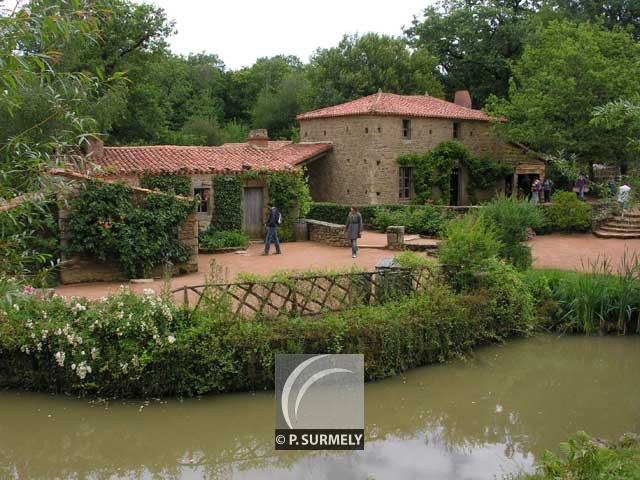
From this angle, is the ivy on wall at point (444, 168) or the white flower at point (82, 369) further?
the ivy on wall at point (444, 168)

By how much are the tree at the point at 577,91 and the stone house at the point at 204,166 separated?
35.3 feet

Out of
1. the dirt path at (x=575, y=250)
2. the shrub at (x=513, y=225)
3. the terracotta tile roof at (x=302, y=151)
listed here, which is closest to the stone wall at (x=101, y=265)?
the shrub at (x=513, y=225)

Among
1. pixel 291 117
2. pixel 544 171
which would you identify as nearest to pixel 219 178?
pixel 544 171

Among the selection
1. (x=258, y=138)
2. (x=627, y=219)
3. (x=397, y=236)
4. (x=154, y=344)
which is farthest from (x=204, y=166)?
(x=627, y=219)

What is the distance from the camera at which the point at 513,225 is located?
15.6 metres

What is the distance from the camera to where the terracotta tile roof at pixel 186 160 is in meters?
19.9

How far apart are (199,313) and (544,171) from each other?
23078mm

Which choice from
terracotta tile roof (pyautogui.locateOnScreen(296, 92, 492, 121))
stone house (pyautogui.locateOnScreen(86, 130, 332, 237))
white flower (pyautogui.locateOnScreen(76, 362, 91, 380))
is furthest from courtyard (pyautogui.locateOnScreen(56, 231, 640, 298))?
terracotta tile roof (pyautogui.locateOnScreen(296, 92, 492, 121))

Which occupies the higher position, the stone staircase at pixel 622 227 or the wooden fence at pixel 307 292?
the stone staircase at pixel 622 227

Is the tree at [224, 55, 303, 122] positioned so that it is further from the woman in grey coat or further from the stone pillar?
the woman in grey coat

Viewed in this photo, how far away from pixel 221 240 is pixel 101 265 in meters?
5.08

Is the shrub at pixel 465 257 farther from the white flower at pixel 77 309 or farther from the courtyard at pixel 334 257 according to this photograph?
the white flower at pixel 77 309

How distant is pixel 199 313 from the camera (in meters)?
10.6

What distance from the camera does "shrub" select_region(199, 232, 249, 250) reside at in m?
20.0
